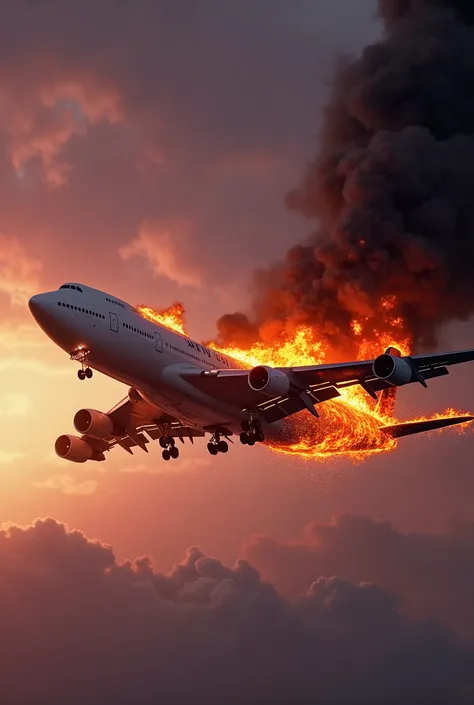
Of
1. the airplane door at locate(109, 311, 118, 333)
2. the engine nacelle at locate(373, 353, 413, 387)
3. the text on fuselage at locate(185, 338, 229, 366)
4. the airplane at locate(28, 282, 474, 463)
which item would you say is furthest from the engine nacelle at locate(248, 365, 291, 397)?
the airplane door at locate(109, 311, 118, 333)

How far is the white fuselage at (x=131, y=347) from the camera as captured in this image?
4247cm

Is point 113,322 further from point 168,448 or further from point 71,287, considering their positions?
point 168,448

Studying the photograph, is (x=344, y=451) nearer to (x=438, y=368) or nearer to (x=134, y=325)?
(x=438, y=368)

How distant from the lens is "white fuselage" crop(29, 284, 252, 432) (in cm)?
4247

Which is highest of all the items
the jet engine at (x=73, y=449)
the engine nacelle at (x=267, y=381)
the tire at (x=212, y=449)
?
the jet engine at (x=73, y=449)

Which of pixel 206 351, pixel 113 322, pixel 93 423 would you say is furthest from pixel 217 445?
pixel 113 322

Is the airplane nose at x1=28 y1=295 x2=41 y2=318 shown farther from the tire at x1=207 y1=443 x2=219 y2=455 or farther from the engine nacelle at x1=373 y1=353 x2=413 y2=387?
the engine nacelle at x1=373 y1=353 x2=413 y2=387

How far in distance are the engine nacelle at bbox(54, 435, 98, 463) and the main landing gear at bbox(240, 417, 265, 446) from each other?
12.9 m

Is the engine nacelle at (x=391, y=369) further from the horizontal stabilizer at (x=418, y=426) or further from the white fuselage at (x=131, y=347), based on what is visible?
the horizontal stabilizer at (x=418, y=426)

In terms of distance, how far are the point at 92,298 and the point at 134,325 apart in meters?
2.51

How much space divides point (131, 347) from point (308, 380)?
1007 cm

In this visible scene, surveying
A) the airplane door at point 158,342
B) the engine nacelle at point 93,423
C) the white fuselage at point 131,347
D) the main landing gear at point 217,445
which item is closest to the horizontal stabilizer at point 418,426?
the main landing gear at point 217,445

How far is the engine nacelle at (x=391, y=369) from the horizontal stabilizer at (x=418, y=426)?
14.0 metres

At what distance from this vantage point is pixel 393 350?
4681 cm
